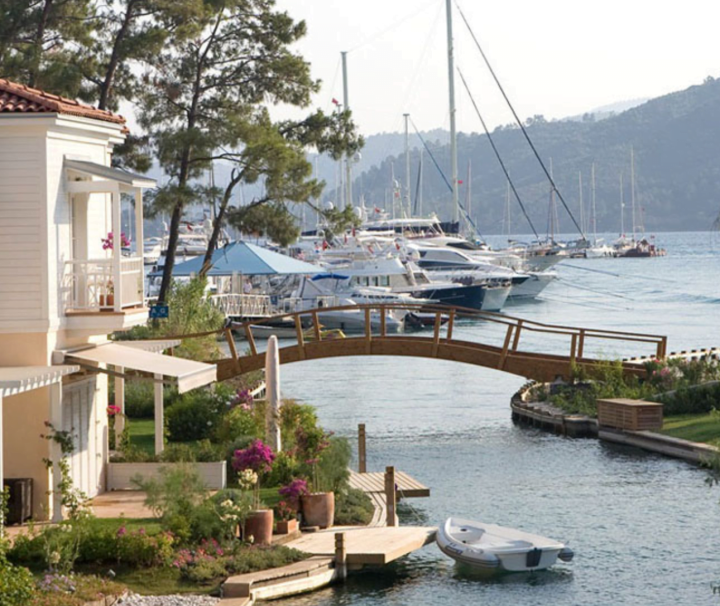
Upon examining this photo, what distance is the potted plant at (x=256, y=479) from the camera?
758 inches

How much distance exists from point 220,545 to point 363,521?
3.59 meters

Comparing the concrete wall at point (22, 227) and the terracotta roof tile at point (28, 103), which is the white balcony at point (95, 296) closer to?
the concrete wall at point (22, 227)

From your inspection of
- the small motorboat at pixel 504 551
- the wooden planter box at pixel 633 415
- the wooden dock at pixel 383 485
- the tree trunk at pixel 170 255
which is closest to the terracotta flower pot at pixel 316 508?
the small motorboat at pixel 504 551

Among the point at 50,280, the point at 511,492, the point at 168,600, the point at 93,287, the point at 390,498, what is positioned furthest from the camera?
the point at 511,492

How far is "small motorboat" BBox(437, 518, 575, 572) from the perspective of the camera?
20.3m

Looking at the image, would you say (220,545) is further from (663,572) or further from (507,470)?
(507,470)

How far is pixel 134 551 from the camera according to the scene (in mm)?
17906

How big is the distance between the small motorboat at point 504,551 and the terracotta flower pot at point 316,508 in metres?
1.79

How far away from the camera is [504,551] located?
20328 mm

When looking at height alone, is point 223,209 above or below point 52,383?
above

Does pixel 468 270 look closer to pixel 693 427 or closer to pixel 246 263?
pixel 246 263

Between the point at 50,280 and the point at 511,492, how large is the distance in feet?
38.1

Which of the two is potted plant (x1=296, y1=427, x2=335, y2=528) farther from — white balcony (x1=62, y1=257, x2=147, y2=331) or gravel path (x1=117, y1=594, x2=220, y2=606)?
gravel path (x1=117, y1=594, x2=220, y2=606)

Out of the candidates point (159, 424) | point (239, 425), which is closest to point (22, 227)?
point (159, 424)
